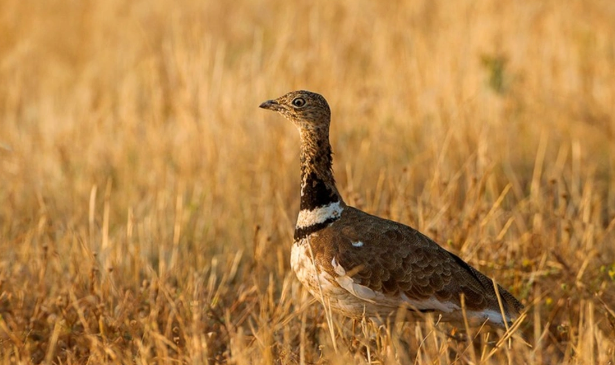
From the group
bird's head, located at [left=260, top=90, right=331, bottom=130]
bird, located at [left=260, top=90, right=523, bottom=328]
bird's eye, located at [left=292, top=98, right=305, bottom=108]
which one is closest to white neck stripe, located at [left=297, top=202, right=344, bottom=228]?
bird, located at [left=260, top=90, right=523, bottom=328]

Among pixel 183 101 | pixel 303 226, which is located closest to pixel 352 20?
pixel 183 101

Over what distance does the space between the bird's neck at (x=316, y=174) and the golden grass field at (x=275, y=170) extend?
2.01ft

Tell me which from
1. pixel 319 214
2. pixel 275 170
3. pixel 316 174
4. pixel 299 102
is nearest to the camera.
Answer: pixel 319 214

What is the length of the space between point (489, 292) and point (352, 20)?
6.35 metres

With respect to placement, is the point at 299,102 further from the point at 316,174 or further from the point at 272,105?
the point at 316,174

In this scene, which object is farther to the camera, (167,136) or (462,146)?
(167,136)

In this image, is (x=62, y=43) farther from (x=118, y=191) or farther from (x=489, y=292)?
(x=489, y=292)

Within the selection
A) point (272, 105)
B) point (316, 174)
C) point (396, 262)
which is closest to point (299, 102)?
point (272, 105)

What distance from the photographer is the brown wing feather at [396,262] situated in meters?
4.41

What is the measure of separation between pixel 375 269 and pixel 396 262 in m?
0.13

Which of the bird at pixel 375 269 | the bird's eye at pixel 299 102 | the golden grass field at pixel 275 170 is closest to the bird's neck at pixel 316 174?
the bird at pixel 375 269

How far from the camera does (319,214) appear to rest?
4.65 metres

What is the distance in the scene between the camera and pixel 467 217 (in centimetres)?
570

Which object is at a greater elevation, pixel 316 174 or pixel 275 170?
pixel 316 174
